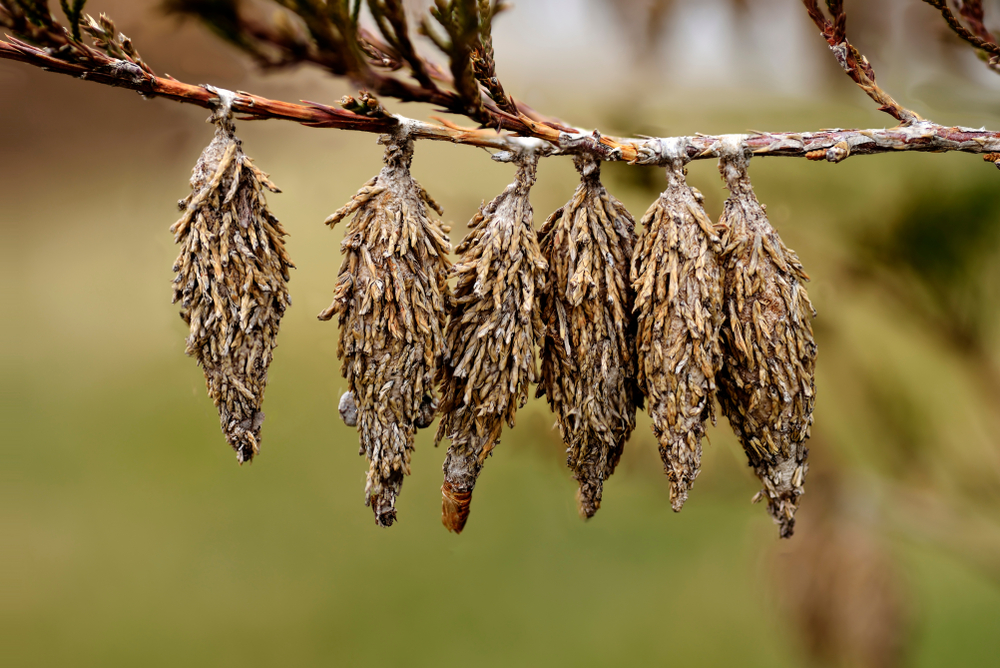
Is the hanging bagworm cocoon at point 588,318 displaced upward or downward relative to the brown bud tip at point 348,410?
upward

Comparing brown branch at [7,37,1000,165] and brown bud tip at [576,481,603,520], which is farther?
brown bud tip at [576,481,603,520]

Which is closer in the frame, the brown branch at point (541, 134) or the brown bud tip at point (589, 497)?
the brown branch at point (541, 134)

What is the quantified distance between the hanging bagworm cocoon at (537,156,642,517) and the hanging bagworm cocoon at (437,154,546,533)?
25 mm

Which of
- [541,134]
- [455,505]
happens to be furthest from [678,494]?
[541,134]

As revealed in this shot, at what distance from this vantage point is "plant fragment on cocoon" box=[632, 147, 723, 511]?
18.0 inches

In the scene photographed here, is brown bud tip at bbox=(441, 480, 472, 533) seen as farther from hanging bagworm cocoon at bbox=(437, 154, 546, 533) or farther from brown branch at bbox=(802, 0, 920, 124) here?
brown branch at bbox=(802, 0, 920, 124)

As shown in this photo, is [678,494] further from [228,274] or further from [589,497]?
[228,274]

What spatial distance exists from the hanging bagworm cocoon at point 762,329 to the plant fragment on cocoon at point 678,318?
0.02m

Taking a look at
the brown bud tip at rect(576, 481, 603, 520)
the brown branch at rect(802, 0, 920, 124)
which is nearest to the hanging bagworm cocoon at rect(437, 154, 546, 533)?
the brown bud tip at rect(576, 481, 603, 520)

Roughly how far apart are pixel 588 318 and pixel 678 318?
0.23ft

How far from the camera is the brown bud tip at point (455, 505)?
1.60 feet

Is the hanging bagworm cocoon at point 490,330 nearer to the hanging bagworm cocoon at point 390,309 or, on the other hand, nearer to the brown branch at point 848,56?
the hanging bagworm cocoon at point 390,309

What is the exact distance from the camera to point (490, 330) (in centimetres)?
45

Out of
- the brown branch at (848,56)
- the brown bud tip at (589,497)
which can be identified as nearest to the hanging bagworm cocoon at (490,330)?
the brown bud tip at (589,497)
